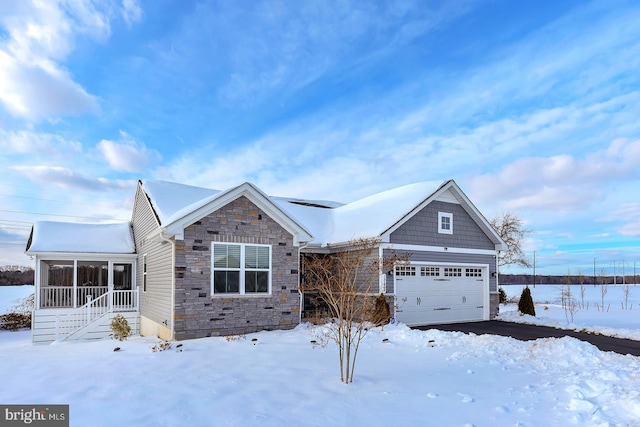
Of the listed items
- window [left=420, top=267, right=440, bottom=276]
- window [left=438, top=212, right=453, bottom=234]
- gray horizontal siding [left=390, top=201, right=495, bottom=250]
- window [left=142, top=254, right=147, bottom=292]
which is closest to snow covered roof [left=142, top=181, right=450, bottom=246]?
gray horizontal siding [left=390, top=201, right=495, bottom=250]

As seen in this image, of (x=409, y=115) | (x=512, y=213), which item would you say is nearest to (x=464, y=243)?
(x=409, y=115)

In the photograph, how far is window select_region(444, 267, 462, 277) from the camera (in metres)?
16.5

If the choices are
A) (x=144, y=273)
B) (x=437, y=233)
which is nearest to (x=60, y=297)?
(x=144, y=273)

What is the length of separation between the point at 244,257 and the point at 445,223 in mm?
8550

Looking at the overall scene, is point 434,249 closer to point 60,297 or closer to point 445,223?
point 445,223

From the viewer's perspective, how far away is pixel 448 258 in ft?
53.7

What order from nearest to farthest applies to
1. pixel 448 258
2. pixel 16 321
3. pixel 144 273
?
pixel 144 273 < pixel 448 258 < pixel 16 321

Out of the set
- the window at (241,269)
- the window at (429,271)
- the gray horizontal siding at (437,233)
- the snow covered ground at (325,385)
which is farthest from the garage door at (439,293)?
the window at (241,269)

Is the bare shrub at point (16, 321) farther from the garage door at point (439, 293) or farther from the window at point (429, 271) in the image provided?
the window at point (429, 271)

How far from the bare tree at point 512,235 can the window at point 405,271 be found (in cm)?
1836

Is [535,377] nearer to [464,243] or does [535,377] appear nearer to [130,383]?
[130,383]

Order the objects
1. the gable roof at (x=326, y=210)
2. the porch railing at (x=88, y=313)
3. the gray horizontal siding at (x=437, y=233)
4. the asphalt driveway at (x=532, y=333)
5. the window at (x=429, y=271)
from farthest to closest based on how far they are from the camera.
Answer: the window at (x=429, y=271)
the gray horizontal siding at (x=437, y=233)
the porch railing at (x=88, y=313)
the gable roof at (x=326, y=210)
the asphalt driveway at (x=532, y=333)

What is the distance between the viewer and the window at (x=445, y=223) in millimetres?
16297

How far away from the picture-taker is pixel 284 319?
12805 millimetres
